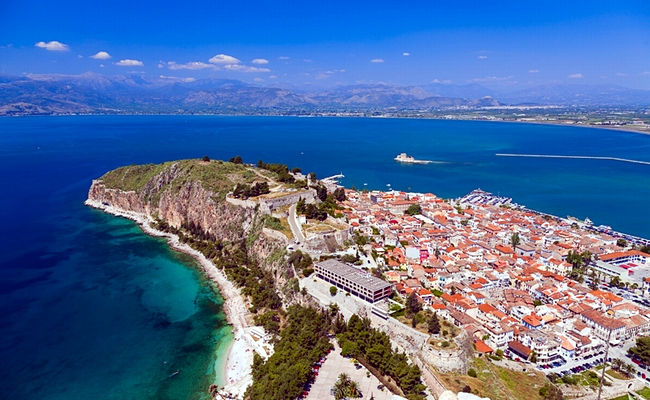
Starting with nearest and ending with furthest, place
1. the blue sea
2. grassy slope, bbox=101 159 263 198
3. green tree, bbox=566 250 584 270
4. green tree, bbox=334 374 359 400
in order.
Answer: green tree, bbox=334 374 359 400 → the blue sea → green tree, bbox=566 250 584 270 → grassy slope, bbox=101 159 263 198

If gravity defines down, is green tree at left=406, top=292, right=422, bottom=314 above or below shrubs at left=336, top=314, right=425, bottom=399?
above

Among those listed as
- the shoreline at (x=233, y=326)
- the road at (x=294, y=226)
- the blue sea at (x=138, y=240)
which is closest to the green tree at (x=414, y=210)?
the road at (x=294, y=226)

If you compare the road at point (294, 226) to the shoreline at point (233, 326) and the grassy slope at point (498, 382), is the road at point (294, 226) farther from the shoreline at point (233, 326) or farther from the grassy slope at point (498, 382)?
the grassy slope at point (498, 382)

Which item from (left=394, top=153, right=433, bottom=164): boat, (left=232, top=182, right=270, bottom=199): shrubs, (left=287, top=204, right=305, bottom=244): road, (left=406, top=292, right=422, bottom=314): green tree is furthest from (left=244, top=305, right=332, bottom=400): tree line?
(left=394, top=153, right=433, bottom=164): boat

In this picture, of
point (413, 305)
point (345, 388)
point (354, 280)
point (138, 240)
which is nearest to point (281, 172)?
point (138, 240)

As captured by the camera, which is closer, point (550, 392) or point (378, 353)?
point (550, 392)

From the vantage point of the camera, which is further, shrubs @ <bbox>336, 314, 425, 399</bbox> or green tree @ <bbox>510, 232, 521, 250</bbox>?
green tree @ <bbox>510, 232, 521, 250</bbox>

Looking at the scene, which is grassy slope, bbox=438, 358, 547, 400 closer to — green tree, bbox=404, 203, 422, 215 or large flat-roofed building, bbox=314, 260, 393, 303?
large flat-roofed building, bbox=314, 260, 393, 303

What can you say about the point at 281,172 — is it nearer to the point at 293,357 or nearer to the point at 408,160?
the point at 293,357

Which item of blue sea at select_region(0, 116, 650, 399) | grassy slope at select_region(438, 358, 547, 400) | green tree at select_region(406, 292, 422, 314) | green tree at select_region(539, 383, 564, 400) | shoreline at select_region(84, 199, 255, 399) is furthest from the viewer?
green tree at select_region(406, 292, 422, 314)
